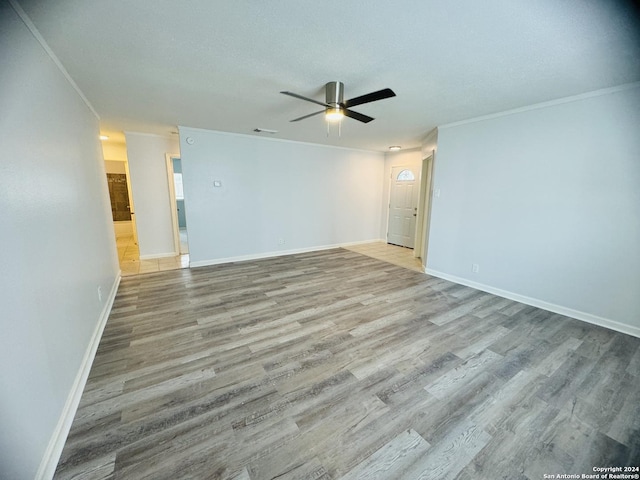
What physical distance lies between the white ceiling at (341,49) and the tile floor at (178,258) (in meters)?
2.77

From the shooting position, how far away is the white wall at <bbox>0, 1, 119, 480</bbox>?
1132 mm

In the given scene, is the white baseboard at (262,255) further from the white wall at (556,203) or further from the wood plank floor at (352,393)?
the white wall at (556,203)

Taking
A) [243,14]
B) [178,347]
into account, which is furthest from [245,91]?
[178,347]

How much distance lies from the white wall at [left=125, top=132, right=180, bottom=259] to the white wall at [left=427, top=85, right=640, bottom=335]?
5.44 metres

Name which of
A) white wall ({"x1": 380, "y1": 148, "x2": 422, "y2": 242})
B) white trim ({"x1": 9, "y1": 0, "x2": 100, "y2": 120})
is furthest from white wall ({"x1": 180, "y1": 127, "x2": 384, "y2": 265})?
white trim ({"x1": 9, "y1": 0, "x2": 100, "y2": 120})

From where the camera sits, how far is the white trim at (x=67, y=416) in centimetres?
125

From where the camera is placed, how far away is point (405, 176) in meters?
6.40

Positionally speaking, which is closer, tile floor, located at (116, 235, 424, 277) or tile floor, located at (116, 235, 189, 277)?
tile floor, located at (116, 235, 189, 277)

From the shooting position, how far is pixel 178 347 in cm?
233

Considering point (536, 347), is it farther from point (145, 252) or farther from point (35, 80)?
point (145, 252)

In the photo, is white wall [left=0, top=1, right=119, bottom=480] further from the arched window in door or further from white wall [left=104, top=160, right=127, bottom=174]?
the arched window in door

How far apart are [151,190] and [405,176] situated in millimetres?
5922

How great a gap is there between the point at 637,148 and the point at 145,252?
7.55m

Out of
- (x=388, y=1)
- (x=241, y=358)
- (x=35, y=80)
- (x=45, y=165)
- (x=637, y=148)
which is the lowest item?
(x=241, y=358)
